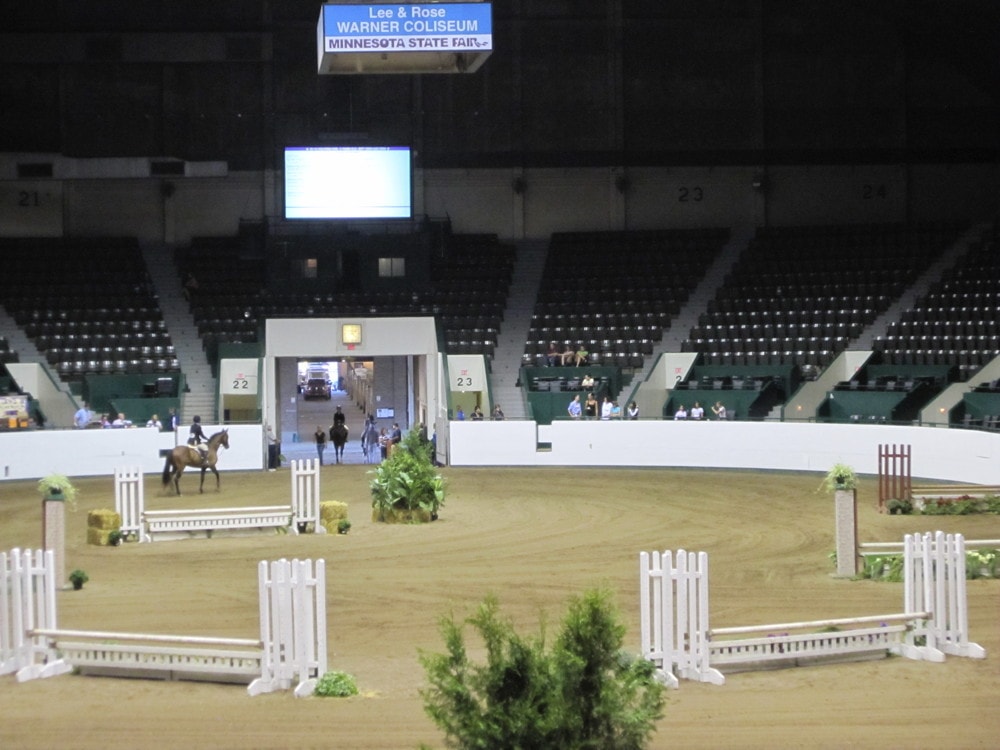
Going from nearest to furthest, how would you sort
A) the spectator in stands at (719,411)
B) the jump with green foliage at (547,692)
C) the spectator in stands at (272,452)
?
the jump with green foliage at (547,692) → the spectator in stands at (272,452) → the spectator in stands at (719,411)

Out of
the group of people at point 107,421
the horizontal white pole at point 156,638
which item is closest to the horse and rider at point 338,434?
the group of people at point 107,421

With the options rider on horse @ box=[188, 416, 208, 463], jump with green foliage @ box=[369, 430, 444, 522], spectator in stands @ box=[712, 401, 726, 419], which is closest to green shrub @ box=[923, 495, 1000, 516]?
jump with green foliage @ box=[369, 430, 444, 522]

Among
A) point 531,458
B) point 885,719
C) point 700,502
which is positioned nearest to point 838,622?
point 885,719

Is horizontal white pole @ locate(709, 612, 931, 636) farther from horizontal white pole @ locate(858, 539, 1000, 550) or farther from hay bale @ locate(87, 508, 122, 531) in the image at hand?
hay bale @ locate(87, 508, 122, 531)

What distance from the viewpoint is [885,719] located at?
10969 millimetres

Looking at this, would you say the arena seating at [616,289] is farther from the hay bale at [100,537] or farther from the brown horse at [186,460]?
the hay bale at [100,537]

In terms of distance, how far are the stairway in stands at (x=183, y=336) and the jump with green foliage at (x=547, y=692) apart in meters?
28.8

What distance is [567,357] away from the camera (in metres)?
38.5

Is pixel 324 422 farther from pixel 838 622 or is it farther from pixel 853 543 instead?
pixel 838 622

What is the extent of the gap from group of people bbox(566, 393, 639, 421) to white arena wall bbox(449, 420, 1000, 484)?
1.18 m

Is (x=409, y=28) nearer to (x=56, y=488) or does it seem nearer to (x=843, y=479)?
(x=56, y=488)

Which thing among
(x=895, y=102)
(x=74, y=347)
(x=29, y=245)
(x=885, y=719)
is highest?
(x=895, y=102)

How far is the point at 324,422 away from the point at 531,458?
14.5 m

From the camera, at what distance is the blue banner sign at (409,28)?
2412 cm
